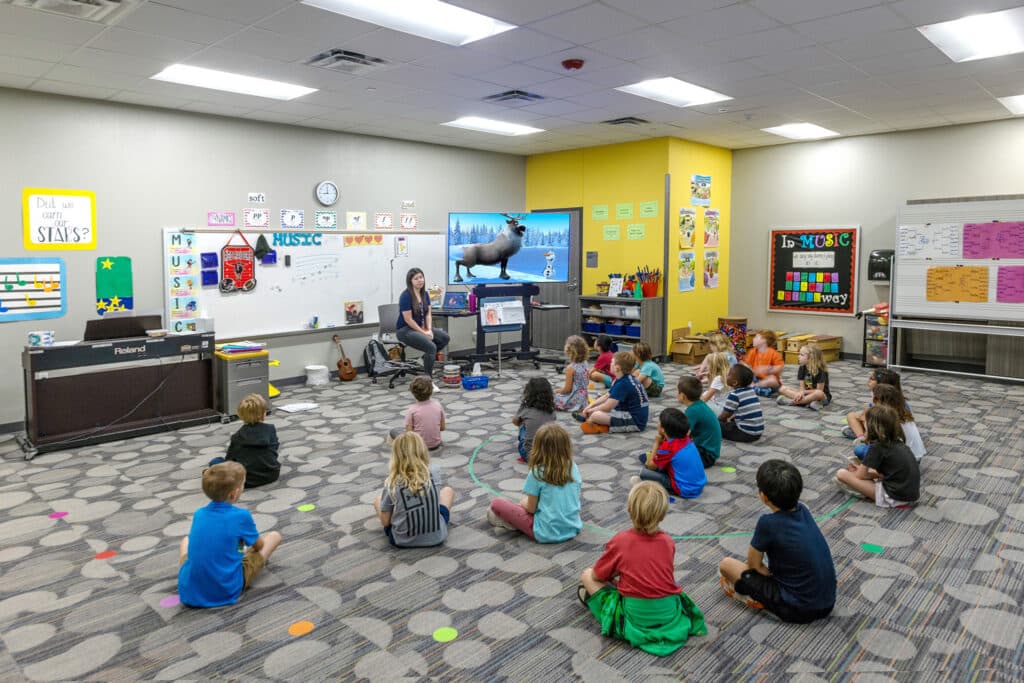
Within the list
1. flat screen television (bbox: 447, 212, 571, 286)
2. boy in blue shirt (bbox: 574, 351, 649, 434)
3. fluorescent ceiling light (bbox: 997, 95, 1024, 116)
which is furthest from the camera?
flat screen television (bbox: 447, 212, 571, 286)

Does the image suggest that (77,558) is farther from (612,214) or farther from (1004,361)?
(1004,361)

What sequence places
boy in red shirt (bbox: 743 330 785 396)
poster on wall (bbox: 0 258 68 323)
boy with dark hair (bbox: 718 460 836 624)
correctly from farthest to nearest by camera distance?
boy in red shirt (bbox: 743 330 785 396), poster on wall (bbox: 0 258 68 323), boy with dark hair (bbox: 718 460 836 624)

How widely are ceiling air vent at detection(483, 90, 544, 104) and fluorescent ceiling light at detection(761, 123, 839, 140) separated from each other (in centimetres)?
333

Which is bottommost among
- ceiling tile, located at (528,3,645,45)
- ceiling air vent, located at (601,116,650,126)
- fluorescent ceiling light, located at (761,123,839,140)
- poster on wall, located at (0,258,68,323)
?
poster on wall, located at (0,258,68,323)

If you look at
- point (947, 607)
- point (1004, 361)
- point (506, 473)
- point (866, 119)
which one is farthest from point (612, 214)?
point (947, 607)

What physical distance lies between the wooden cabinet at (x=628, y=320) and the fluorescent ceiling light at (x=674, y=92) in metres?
2.70

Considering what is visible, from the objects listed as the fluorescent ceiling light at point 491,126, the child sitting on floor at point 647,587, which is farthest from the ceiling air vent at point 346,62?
the child sitting on floor at point 647,587

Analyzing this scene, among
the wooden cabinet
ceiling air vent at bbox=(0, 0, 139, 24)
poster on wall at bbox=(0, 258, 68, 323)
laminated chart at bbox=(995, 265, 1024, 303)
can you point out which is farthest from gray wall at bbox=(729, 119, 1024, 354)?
poster on wall at bbox=(0, 258, 68, 323)

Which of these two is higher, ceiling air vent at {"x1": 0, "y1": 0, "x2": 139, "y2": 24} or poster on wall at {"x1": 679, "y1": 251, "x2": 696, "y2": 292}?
ceiling air vent at {"x1": 0, "y1": 0, "x2": 139, "y2": 24}

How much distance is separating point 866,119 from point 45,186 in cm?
822

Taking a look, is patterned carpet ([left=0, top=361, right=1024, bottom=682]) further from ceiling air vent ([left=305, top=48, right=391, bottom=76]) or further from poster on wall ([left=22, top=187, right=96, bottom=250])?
ceiling air vent ([left=305, top=48, right=391, bottom=76])

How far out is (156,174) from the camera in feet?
21.5

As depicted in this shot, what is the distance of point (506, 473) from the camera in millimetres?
4574

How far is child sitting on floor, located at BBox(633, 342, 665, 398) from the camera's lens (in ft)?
20.7
